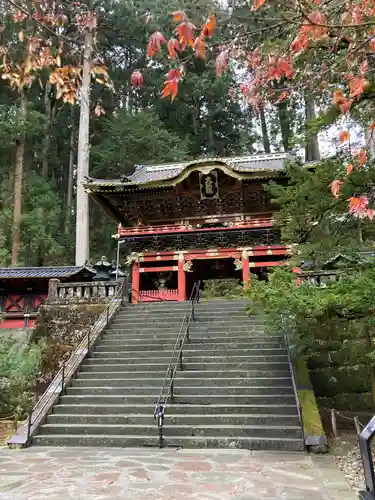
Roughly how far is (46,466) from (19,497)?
1.20m

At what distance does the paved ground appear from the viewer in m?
4.30

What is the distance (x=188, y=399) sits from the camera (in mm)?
7512

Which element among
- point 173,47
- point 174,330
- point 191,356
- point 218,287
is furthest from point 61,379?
point 218,287

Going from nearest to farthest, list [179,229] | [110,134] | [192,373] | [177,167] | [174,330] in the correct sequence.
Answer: [192,373] < [174,330] < [179,229] < [177,167] < [110,134]

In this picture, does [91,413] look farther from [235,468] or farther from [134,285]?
[134,285]

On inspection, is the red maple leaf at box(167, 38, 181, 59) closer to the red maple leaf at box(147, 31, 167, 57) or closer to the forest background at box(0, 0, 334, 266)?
the red maple leaf at box(147, 31, 167, 57)

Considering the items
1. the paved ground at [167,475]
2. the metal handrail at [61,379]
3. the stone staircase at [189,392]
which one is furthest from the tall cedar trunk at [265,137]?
the paved ground at [167,475]

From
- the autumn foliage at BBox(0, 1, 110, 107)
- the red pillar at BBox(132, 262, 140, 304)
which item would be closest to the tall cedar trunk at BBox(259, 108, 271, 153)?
the red pillar at BBox(132, 262, 140, 304)

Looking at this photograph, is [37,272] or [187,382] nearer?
[187,382]

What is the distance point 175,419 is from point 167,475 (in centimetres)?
202

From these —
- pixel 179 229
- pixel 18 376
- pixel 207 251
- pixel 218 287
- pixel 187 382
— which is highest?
pixel 179 229

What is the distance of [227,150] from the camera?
3500 cm

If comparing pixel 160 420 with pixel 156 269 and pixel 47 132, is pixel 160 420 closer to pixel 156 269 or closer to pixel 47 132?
pixel 156 269

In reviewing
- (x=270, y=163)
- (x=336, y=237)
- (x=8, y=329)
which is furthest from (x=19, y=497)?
(x=270, y=163)
